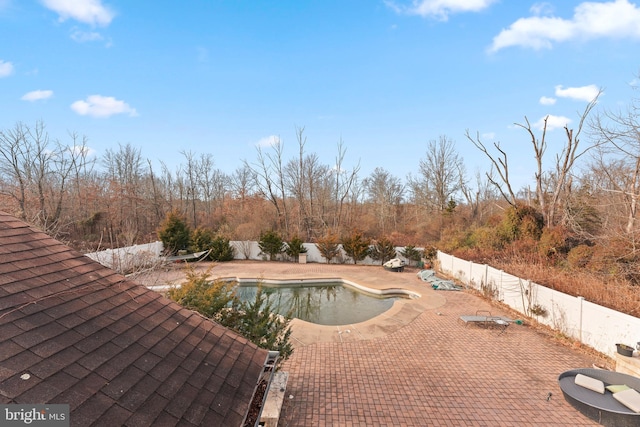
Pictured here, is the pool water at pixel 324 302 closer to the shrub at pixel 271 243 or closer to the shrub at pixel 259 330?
the shrub at pixel 259 330

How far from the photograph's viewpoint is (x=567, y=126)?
15.1m

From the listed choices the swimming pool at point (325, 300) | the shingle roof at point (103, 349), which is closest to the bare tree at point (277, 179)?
the swimming pool at point (325, 300)

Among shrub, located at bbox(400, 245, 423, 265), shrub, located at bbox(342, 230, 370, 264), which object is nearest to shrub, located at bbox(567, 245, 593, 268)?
shrub, located at bbox(400, 245, 423, 265)

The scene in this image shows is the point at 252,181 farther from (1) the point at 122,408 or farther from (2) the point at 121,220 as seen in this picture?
(1) the point at 122,408

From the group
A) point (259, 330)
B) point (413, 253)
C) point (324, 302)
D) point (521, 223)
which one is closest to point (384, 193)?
point (413, 253)

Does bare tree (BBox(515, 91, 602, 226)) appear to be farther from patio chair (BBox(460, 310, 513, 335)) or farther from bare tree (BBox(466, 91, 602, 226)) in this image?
patio chair (BBox(460, 310, 513, 335))

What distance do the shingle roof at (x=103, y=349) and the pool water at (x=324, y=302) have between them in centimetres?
686

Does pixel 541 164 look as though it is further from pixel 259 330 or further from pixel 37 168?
pixel 37 168

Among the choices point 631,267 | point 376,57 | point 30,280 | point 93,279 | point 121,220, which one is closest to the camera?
point 30,280

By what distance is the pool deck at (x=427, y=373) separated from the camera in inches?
195

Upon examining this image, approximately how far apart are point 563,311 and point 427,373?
467 cm

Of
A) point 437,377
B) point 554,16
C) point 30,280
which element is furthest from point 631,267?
point 30,280

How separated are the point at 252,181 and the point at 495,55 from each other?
75.0ft

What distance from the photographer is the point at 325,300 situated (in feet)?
42.4
